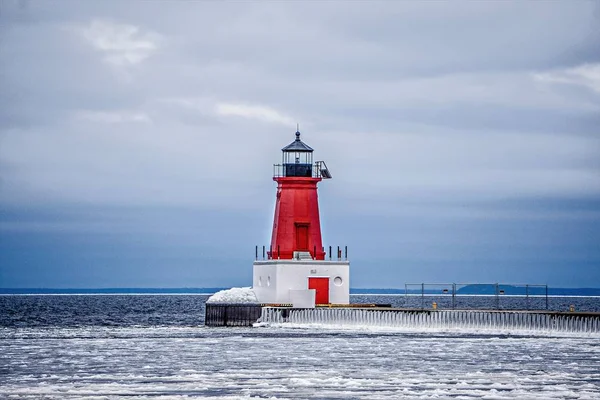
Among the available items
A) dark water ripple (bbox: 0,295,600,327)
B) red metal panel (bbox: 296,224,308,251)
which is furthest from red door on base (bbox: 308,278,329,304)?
dark water ripple (bbox: 0,295,600,327)

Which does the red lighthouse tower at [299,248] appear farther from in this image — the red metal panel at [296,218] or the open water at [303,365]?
the open water at [303,365]

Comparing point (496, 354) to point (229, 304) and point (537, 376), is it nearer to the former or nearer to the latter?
point (537, 376)

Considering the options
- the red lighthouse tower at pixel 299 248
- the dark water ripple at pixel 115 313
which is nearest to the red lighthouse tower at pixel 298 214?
the red lighthouse tower at pixel 299 248

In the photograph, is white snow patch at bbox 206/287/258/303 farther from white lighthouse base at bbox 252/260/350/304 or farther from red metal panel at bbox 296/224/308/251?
red metal panel at bbox 296/224/308/251

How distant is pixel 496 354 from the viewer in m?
34.9

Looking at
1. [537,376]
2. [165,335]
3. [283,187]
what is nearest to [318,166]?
[283,187]

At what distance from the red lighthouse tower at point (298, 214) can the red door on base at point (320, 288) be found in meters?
1.06

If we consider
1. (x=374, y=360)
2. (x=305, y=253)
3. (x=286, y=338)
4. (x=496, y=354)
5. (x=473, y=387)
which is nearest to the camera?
(x=473, y=387)

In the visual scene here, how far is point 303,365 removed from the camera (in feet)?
102

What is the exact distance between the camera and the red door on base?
5022 cm

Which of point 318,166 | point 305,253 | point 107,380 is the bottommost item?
point 107,380

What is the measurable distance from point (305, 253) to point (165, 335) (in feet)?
24.9

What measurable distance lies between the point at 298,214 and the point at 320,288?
337 cm

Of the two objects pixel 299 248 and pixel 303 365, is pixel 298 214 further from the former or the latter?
pixel 303 365
